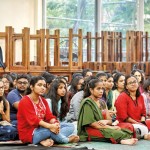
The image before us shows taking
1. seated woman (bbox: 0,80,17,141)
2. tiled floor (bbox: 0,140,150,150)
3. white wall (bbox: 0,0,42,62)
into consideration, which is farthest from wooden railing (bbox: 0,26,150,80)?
tiled floor (bbox: 0,140,150,150)

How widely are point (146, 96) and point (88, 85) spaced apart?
49.2 inches

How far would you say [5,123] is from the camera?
5758mm

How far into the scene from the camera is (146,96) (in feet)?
22.4

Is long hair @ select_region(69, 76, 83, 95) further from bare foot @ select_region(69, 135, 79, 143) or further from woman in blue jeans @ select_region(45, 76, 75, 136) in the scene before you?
bare foot @ select_region(69, 135, 79, 143)

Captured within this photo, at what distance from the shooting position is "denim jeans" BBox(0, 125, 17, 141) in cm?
563

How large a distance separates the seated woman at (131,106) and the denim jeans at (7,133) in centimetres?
131

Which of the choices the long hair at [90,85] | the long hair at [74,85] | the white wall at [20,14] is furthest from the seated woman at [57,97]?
the white wall at [20,14]

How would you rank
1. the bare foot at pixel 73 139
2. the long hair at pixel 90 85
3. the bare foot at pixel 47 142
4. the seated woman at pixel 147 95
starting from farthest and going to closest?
the seated woman at pixel 147 95 → the long hair at pixel 90 85 → the bare foot at pixel 73 139 → the bare foot at pixel 47 142

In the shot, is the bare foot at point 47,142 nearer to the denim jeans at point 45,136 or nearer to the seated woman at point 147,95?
the denim jeans at point 45,136

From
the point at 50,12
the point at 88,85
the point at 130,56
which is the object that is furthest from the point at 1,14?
the point at 88,85

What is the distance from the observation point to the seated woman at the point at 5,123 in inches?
222

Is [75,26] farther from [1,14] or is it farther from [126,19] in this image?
[1,14]

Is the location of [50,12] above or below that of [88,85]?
above

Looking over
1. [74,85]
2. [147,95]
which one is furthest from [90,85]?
[147,95]
